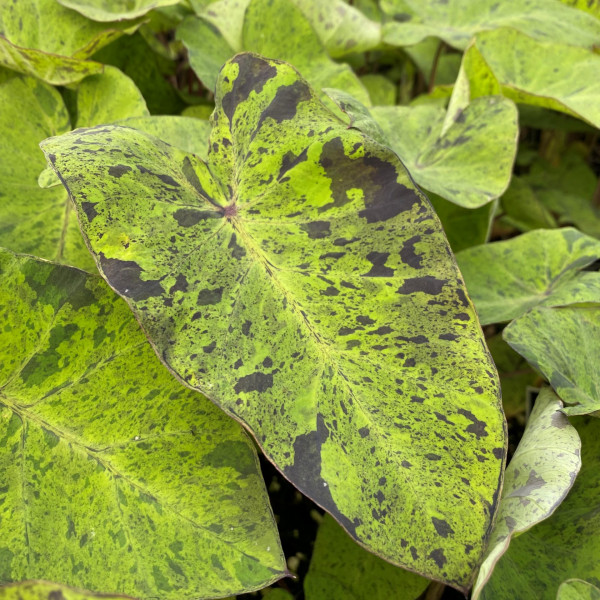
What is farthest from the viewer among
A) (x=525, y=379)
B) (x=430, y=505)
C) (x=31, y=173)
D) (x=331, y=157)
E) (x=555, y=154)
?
(x=555, y=154)

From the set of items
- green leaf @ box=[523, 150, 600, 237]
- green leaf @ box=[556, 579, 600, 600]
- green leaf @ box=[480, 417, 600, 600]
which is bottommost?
green leaf @ box=[523, 150, 600, 237]

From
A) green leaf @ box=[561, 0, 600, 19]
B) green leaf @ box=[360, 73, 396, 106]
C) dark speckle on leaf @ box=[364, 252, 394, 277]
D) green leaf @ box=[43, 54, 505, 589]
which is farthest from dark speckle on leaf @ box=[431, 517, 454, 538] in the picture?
green leaf @ box=[561, 0, 600, 19]

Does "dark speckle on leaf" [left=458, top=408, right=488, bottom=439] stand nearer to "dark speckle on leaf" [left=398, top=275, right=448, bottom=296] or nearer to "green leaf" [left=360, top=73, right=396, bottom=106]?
"dark speckle on leaf" [left=398, top=275, right=448, bottom=296]

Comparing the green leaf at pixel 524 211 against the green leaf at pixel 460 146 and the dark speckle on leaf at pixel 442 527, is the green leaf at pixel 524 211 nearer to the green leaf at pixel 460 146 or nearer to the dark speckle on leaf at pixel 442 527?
the green leaf at pixel 460 146

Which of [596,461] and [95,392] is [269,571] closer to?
[95,392]

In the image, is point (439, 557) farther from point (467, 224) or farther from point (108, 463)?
point (467, 224)

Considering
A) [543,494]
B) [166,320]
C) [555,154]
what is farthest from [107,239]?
[555,154]
